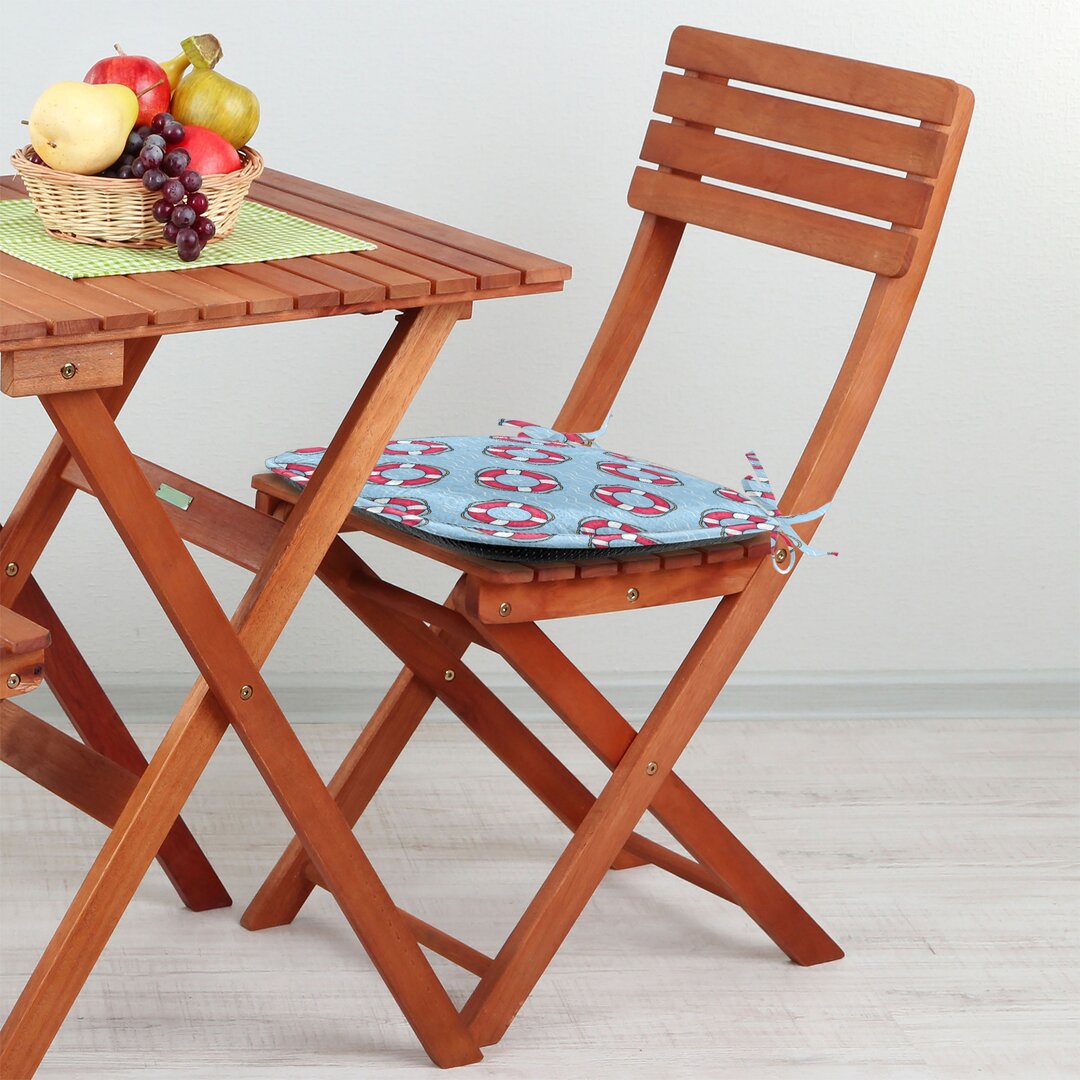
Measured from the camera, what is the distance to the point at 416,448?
96.4 inches

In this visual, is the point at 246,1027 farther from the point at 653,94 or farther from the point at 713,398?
the point at 653,94

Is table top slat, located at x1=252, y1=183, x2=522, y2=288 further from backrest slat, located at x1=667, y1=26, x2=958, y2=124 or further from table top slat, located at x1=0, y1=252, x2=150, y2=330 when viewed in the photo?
backrest slat, located at x1=667, y1=26, x2=958, y2=124

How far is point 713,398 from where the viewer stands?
3307 mm

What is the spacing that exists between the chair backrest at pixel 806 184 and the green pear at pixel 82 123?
86 cm

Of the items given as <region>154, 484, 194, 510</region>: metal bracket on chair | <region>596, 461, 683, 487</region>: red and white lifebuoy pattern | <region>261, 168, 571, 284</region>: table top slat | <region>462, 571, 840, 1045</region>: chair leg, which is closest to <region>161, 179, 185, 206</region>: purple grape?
<region>261, 168, 571, 284</region>: table top slat

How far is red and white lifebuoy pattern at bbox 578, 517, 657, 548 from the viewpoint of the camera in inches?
82.1

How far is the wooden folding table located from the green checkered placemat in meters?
0.02

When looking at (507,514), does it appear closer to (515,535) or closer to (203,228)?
(515,535)

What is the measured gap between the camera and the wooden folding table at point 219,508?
1742mm

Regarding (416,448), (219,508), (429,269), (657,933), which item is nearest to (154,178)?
(429,269)

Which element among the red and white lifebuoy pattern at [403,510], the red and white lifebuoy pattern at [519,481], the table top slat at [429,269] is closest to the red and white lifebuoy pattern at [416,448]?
the red and white lifebuoy pattern at [519,481]

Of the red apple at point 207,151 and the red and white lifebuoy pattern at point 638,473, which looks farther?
the red and white lifebuoy pattern at point 638,473

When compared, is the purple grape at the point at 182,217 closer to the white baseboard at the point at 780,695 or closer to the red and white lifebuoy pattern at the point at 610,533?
the red and white lifebuoy pattern at the point at 610,533

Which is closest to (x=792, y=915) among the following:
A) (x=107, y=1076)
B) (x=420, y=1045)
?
(x=420, y=1045)
